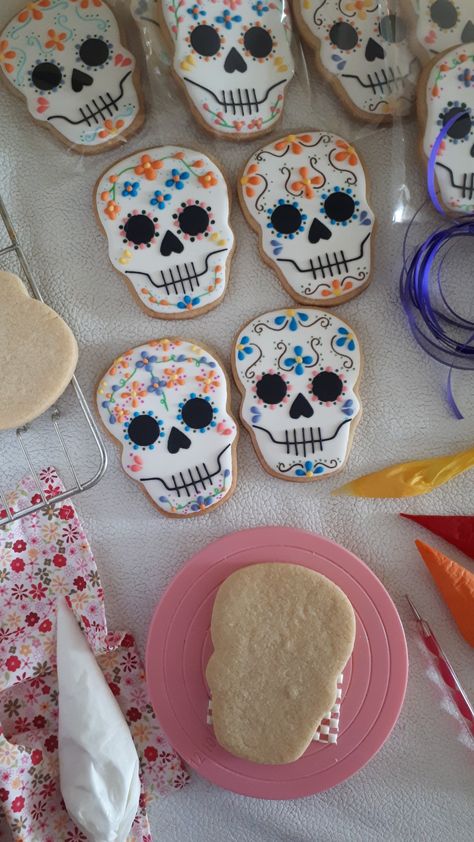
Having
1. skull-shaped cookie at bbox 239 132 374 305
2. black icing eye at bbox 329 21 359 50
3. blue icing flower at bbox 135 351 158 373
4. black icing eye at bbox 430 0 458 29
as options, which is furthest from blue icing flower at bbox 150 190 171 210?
black icing eye at bbox 430 0 458 29

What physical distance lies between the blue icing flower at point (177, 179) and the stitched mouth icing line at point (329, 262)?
0.17 metres

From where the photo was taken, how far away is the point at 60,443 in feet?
3.57

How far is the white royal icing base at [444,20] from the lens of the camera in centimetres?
103

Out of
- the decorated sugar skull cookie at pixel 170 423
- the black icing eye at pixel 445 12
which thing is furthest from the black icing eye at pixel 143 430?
the black icing eye at pixel 445 12

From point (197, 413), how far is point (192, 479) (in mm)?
90

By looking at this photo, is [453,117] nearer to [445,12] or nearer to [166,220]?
[445,12]

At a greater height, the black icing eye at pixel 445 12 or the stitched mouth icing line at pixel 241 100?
the black icing eye at pixel 445 12

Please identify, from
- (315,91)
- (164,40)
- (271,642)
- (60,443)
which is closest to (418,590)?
(271,642)

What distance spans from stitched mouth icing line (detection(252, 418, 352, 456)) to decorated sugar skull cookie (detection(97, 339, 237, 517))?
0.22ft

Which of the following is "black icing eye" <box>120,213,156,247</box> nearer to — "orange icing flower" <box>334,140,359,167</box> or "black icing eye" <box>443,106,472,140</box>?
"orange icing flower" <box>334,140,359,167</box>

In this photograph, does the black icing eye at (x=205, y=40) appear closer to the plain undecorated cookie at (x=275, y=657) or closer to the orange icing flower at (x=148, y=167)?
the orange icing flower at (x=148, y=167)

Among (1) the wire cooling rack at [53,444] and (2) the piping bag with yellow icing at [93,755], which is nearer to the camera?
(2) the piping bag with yellow icing at [93,755]

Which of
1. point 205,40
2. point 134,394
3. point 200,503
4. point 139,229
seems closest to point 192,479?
point 200,503

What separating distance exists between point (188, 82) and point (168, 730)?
86 cm
